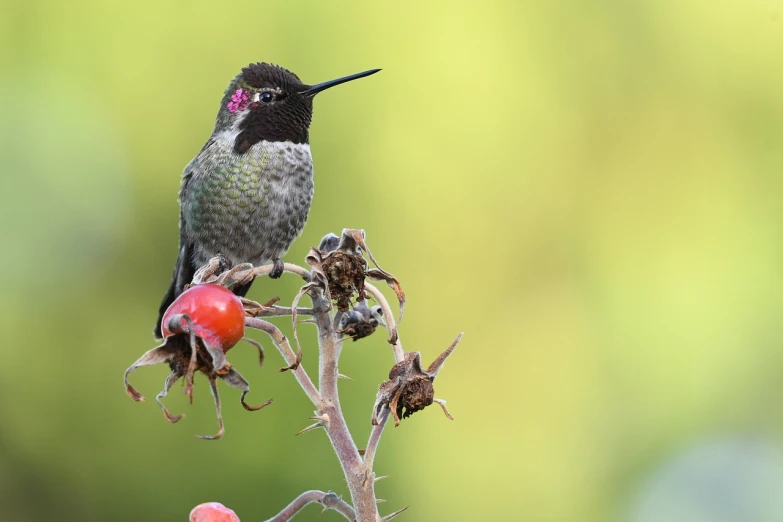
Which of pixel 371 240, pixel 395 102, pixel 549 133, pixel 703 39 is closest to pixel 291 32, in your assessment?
pixel 395 102

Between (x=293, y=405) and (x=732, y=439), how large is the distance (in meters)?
4.39

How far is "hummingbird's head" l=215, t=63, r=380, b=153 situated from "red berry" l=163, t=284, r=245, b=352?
2.21 meters

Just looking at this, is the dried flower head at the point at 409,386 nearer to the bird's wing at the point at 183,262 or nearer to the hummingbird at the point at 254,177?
the hummingbird at the point at 254,177

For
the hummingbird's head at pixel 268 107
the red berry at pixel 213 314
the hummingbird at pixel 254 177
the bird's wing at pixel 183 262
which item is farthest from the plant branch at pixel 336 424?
the bird's wing at pixel 183 262

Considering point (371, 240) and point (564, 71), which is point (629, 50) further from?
point (371, 240)

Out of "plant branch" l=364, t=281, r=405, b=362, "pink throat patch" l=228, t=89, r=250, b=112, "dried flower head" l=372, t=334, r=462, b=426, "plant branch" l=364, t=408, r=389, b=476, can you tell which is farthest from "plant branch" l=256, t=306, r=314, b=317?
"pink throat patch" l=228, t=89, r=250, b=112

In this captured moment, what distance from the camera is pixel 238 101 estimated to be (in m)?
5.11

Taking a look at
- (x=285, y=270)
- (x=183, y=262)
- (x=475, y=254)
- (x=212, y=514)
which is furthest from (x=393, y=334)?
(x=475, y=254)

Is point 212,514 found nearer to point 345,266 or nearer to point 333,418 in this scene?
point 333,418

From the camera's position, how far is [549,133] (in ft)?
32.1

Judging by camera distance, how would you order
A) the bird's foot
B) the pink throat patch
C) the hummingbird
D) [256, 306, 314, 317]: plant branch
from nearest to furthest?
[256, 306, 314, 317]: plant branch
the bird's foot
the hummingbird
the pink throat patch

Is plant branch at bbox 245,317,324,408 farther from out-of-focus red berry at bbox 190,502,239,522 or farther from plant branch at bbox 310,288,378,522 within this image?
out-of-focus red berry at bbox 190,502,239,522

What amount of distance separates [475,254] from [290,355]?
6.43 m

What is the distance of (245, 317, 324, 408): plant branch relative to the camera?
2824 millimetres
